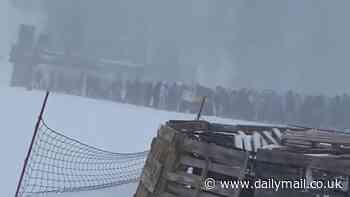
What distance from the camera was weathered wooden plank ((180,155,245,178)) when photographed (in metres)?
4.57

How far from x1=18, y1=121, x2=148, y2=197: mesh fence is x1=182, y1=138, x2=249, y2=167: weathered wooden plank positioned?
3.38 meters

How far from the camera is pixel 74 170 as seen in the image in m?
9.04

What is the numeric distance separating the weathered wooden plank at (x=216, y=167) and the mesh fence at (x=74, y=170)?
3.28 meters

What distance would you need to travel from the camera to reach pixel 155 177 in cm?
516

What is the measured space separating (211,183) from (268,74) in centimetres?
6168

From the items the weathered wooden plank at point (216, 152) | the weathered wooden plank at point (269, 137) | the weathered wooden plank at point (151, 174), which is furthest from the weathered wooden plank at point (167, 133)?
the weathered wooden plank at point (269, 137)

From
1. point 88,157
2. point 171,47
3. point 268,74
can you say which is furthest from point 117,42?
point 88,157

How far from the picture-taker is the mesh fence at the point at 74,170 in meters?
7.72

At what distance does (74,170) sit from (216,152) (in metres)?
5.13

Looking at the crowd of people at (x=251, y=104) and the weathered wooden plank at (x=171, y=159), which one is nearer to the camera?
the weathered wooden plank at (x=171, y=159)

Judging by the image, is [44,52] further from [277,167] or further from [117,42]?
[277,167]

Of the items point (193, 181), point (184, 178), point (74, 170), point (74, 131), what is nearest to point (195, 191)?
point (193, 181)

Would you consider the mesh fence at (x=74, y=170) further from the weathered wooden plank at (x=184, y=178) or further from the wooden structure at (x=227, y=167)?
the weathered wooden plank at (x=184, y=178)

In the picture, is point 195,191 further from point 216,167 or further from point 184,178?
point 216,167
